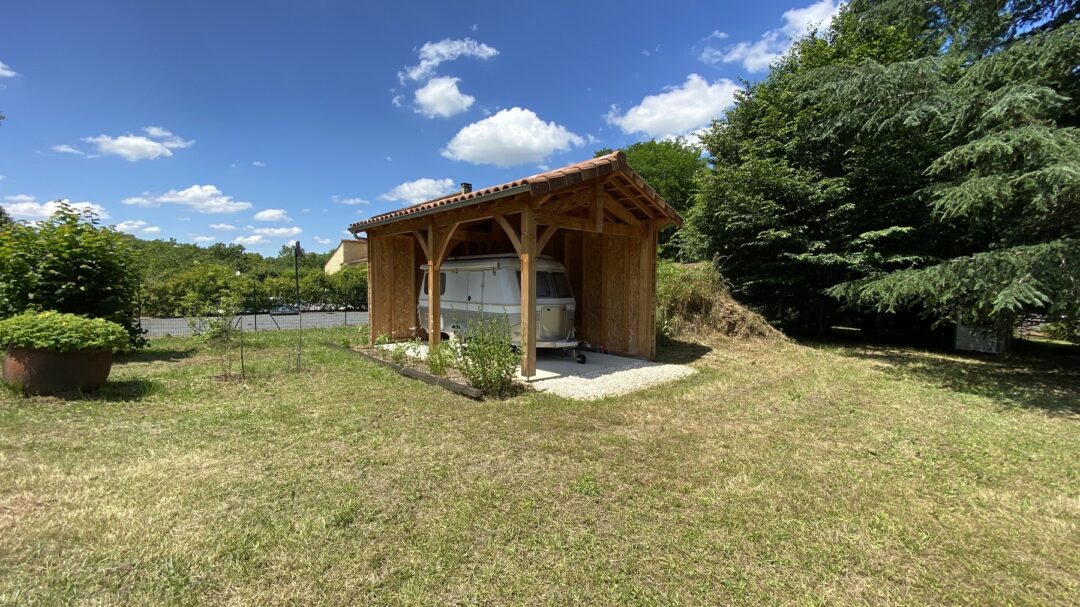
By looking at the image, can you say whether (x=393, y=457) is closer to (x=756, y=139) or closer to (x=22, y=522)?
(x=22, y=522)

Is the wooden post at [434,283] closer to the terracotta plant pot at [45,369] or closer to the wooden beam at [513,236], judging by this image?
the wooden beam at [513,236]

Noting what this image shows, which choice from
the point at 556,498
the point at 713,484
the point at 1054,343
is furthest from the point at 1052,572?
the point at 1054,343

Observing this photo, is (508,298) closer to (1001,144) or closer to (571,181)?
(571,181)

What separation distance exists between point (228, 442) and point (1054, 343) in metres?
20.0

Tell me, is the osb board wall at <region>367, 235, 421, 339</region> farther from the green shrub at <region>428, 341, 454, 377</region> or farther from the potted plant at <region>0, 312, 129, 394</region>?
the potted plant at <region>0, 312, 129, 394</region>

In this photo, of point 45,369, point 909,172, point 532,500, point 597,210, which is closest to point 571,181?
point 597,210

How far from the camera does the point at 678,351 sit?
32.6 feet

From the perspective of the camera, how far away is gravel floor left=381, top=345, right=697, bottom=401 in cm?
646

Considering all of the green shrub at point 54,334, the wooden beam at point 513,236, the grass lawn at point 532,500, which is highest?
the wooden beam at point 513,236

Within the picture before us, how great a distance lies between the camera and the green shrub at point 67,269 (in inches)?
288

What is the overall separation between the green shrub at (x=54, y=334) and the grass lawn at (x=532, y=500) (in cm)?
69

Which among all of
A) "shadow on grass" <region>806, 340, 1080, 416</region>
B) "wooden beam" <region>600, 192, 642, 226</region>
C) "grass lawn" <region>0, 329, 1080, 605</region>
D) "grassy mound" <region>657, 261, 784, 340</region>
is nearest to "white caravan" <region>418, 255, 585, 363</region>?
"wooden beam" <region>600, 192, 642, 226</region>

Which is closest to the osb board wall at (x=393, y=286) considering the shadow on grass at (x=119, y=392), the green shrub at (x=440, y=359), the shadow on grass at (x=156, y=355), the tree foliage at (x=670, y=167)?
the shadow on grass at (x=156, y=355)

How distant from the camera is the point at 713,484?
3.49 metres
